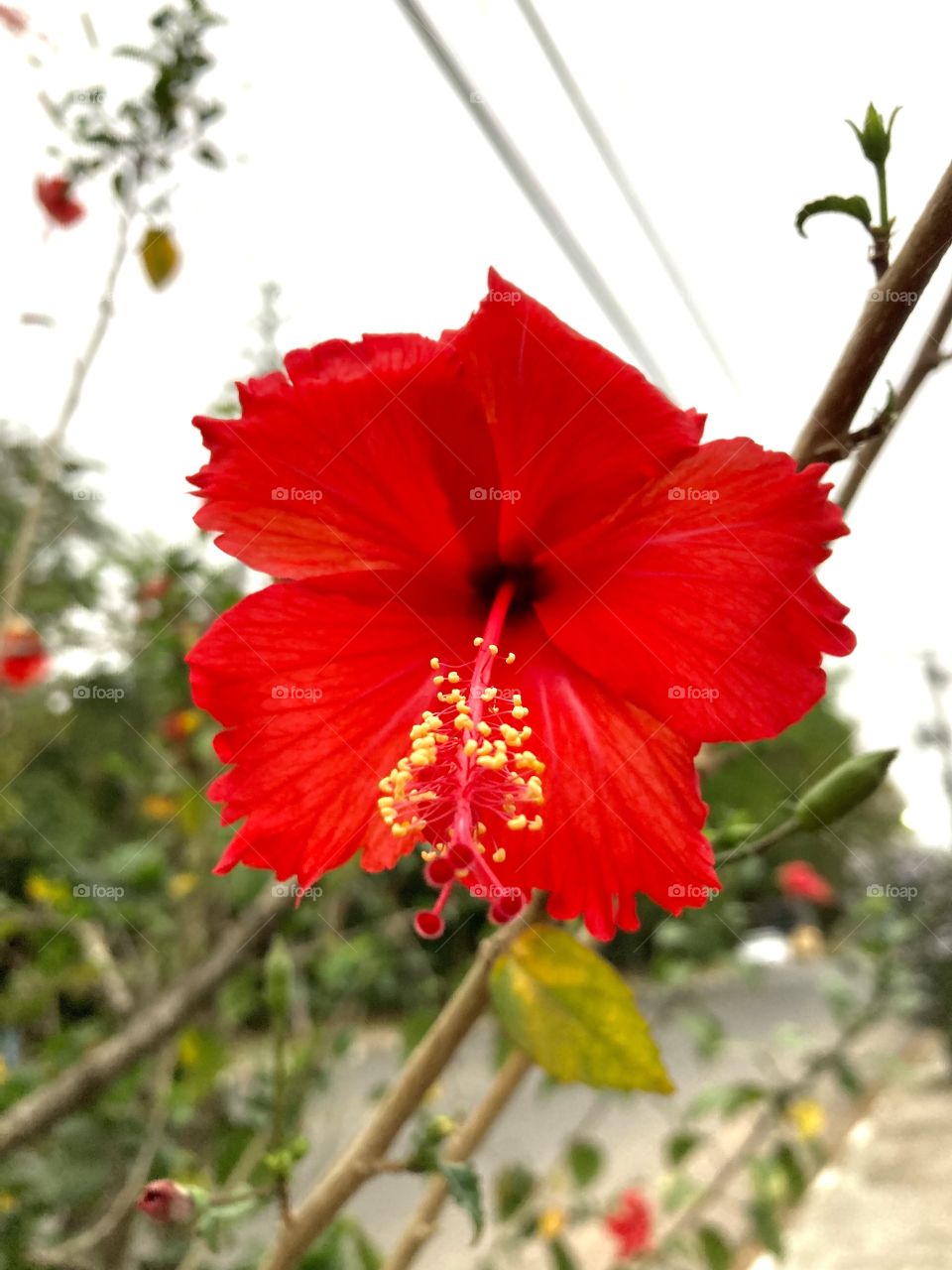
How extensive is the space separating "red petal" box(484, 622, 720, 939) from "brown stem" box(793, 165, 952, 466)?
0.15m

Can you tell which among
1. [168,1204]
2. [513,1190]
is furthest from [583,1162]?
[168,1204]

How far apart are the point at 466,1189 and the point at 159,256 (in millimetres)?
1187

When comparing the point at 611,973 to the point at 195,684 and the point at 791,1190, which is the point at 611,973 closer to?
the point at 195,684

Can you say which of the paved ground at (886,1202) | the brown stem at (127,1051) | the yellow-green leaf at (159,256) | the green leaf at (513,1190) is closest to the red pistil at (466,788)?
the brown stem at (127,1051)

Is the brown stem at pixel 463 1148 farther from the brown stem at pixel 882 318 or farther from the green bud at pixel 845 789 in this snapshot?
the brown stem at pixel 882 318

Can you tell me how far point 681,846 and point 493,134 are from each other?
6.24 feet

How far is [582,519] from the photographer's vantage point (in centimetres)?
45

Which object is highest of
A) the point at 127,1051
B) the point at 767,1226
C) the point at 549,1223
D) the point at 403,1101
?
the point at 403,1101

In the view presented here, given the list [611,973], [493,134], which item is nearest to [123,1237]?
[611,973]

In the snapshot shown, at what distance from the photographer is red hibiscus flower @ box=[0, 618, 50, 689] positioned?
163 cm

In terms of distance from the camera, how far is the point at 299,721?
0.42 metres

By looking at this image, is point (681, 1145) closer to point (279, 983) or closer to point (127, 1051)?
point (127, 1051)

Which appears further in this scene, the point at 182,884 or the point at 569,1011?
the point at 182,884

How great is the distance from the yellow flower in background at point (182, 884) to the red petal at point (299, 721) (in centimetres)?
A: 114
